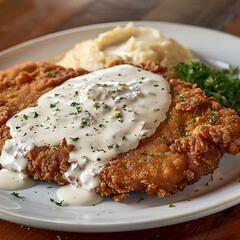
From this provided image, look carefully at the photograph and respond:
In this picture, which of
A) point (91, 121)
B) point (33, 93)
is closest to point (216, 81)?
point (91, 121)

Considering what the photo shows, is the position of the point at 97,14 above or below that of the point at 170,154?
below

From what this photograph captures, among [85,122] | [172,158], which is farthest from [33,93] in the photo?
[172,158]

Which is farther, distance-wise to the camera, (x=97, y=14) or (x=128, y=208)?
(x=97, y=14)

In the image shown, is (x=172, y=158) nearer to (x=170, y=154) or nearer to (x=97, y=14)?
(x=170, y=154)

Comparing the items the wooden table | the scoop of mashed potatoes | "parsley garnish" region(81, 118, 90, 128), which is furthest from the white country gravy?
the wooden table

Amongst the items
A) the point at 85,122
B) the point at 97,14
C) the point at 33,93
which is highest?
the point at 85,122

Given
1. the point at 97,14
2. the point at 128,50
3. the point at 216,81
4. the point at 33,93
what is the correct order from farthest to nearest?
the point at 97,14 < the point at 128,50 < the point at 216,81 < the point at 33,93

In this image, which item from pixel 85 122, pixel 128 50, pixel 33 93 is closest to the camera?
pixel 85 122

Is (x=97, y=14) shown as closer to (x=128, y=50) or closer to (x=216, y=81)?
(x=128, y=50)

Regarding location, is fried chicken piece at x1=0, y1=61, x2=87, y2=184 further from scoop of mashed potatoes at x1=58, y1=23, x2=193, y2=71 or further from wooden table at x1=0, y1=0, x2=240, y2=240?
wooden table at x1=0, y1=0, x2=240, y2=240
